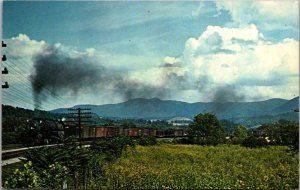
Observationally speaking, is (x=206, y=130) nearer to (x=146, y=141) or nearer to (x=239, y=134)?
(x=239, y=134)

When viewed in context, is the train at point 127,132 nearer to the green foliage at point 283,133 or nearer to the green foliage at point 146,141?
the green foliage at point 146,141

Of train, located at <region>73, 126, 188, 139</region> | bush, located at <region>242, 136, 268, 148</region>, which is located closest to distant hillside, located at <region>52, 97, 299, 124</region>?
train, located at <region>73, 126, 188, 139</region>

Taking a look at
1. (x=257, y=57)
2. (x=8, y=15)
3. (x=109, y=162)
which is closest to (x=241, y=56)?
(x=257, y=57)

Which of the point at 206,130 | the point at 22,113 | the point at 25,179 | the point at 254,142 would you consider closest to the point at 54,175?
the point at 25,179

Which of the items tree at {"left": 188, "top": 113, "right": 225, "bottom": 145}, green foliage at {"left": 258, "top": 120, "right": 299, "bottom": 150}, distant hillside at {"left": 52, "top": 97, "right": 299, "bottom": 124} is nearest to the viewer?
green foliage at {"left": 258, "top": 120, "right": 299, "bottom": 150}

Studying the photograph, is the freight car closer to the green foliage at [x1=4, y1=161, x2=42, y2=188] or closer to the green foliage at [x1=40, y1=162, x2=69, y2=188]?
the green foliage at [x1=40, y1=162, x2=69, y2=188]
